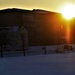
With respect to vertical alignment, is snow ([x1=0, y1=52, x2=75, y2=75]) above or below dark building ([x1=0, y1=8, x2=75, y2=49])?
below

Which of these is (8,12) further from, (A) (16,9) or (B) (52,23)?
(B) (52,23)

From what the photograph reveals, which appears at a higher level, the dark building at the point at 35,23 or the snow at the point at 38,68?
the dark building at the point at 35,23

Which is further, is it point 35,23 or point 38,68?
point 35,23

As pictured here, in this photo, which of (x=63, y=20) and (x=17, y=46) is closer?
(x=17, y=46)

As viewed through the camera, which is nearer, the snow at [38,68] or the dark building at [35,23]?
the snow at [38,68]

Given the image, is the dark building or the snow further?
the dark building

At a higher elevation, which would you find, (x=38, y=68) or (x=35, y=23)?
(x=35, y=23)

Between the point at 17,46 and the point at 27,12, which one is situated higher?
the point at 27,12

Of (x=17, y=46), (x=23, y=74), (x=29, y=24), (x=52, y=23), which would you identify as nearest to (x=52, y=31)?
(x=52, y=23)

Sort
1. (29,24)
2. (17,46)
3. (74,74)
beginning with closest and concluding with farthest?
(74,74) → (17,46) → (29,24)

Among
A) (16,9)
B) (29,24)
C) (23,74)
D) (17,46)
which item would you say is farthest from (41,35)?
(23,74)

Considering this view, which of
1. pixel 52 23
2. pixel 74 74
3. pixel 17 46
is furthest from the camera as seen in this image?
pixel 52 23

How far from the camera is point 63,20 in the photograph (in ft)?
306

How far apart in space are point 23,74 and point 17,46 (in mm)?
38913
